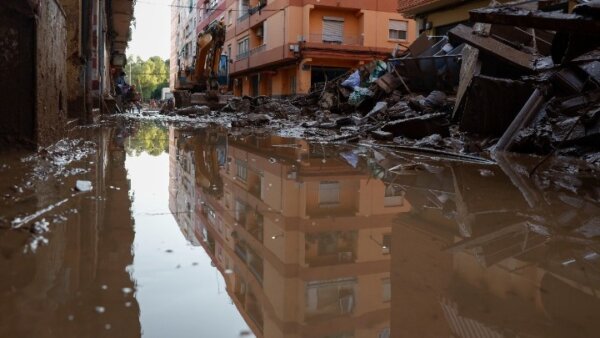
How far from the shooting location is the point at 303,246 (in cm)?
224

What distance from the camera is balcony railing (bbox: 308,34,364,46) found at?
28.8m

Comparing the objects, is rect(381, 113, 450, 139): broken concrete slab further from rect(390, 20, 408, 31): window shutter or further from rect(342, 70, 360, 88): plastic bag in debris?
rect(390, 20, 408, 31): window shutter

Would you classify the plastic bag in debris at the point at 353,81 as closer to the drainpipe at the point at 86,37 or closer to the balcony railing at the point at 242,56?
the drainpipe at the point at 86,37

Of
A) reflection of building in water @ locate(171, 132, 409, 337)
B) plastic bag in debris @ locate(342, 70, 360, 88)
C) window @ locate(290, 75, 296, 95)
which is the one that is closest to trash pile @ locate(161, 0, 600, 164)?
reflection of building in water @ locate(171, 132, 409, 337)

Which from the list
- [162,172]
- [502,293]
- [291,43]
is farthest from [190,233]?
[291,43]

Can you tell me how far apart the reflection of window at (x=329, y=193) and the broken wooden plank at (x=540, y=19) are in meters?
1.95

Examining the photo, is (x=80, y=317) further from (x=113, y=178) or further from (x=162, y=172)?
(x=162, y=172)

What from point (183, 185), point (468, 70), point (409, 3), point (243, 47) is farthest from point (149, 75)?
point (183, 185)

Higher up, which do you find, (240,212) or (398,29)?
(398,29)

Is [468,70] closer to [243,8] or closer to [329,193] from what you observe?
[329,193]

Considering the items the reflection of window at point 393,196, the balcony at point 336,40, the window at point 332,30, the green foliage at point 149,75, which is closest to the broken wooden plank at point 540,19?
the reflection of window at point 393,196

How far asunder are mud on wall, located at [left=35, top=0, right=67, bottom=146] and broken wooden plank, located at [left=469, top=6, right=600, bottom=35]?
11.8ft

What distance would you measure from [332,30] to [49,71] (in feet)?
86.2

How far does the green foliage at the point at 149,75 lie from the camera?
86562mm
